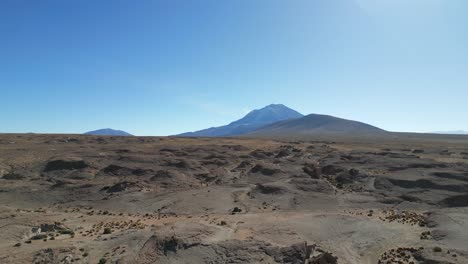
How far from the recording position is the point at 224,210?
128 ft

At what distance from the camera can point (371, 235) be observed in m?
29.6

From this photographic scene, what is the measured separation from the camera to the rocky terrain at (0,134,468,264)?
79.5ft

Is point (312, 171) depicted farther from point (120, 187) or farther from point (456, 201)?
point (120, 187)

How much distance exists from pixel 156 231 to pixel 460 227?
78.7ft

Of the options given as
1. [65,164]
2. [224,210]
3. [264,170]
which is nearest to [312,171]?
[264,170]

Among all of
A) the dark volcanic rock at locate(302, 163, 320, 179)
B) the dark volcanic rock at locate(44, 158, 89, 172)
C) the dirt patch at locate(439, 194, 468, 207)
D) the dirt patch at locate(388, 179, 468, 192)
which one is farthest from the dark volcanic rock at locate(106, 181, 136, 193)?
the dirt patch at locate(439, 194, 468, 207)

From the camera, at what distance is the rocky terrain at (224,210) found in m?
24.2

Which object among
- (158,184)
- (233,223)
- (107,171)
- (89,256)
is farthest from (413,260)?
(107,171)

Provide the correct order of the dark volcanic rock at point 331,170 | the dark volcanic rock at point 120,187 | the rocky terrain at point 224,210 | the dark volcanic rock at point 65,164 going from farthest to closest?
the dark volcanic rock at point 331,170 < the dark volcanic rock at point 65,164 < the dark volcanic rock at point 120,187 < the rocky terrain at point 224,210

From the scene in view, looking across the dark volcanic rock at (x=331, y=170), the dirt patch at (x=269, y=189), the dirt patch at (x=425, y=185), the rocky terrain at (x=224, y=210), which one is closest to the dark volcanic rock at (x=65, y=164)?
the rocky terrain at (x=224, y=210)

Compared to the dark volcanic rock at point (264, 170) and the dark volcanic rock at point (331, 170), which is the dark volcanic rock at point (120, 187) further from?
the dark volcanic rock at point (331, 170)

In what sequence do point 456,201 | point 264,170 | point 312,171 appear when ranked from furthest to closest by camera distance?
point 312,171
point 264,170
point 456,201

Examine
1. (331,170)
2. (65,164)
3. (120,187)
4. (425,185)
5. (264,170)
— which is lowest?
(425,185)

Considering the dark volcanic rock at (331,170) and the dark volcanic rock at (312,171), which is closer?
the dark volcanic rock at (312,171)
